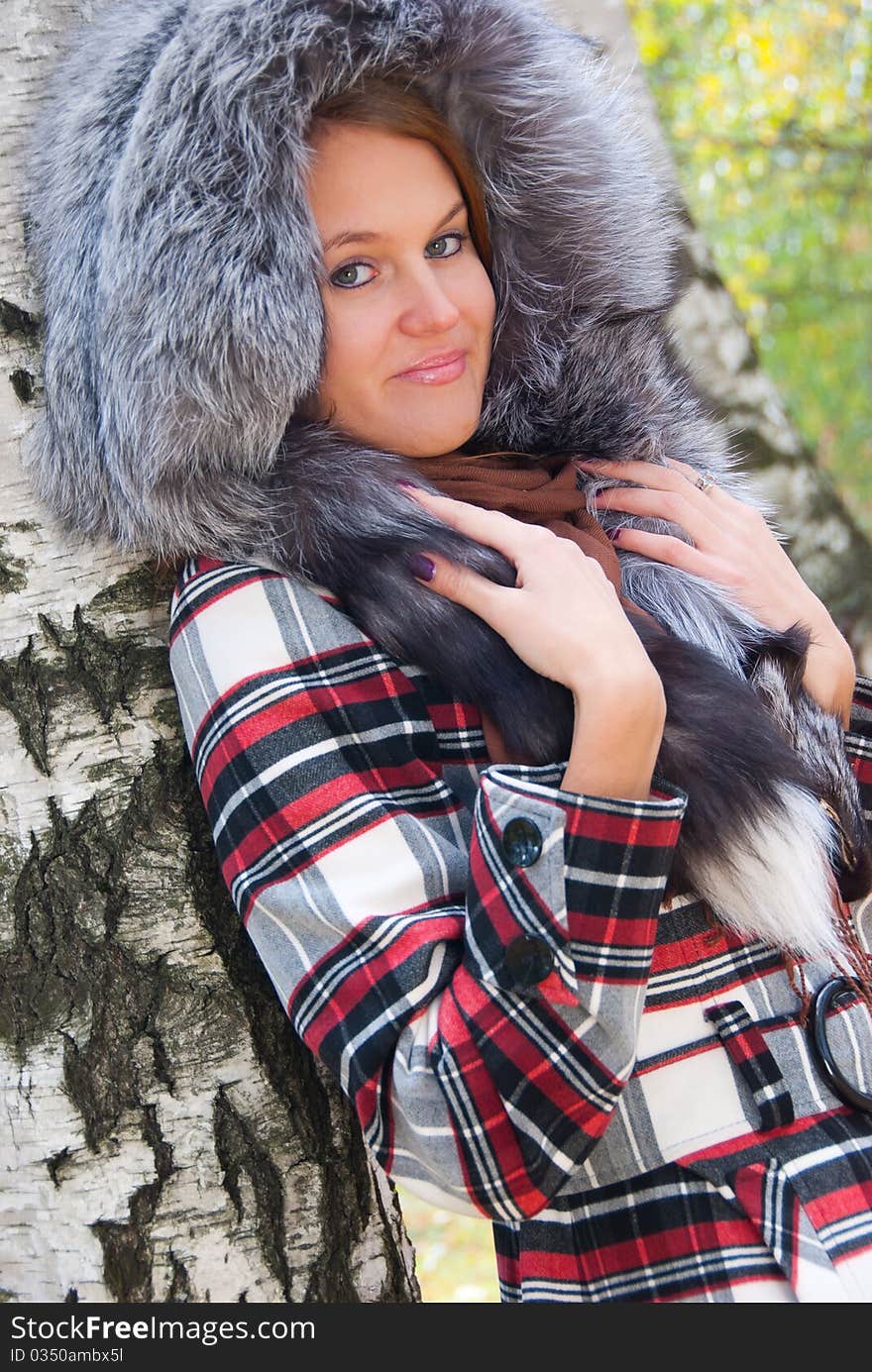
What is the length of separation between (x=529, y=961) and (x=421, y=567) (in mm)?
540

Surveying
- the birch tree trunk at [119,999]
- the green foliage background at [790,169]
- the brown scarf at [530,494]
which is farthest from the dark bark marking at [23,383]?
the green foliage background at [790,169]

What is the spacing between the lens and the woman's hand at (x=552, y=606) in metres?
1.45

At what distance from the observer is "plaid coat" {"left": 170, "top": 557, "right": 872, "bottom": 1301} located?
1364 mm

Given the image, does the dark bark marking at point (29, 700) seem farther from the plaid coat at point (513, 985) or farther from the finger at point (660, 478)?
the finger at point (660, 478)

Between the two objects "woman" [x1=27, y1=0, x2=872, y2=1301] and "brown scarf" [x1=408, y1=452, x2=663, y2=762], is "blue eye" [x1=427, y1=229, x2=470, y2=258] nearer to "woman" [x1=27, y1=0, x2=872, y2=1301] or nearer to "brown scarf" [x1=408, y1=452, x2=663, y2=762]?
"woman" [x1=27, y1=0, x2=872, y2=1301]

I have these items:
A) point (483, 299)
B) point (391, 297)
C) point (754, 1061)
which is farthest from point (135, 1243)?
point (483, 299)

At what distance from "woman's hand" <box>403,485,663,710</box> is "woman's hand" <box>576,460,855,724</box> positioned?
0.35m

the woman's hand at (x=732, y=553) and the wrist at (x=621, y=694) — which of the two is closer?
the wrist at (x=621, y=694)

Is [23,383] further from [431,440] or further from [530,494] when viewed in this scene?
[530,494]

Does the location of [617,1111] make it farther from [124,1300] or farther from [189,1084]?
[124,1300]

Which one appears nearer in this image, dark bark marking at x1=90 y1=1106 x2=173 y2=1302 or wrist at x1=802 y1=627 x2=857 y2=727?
dark bark marking at x1=90 y1=1106 x2=173 y2=1302

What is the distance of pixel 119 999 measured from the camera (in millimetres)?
1666

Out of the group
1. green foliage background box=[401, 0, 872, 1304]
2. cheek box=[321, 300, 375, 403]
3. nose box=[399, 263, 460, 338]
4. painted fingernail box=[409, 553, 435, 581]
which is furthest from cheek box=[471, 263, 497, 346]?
green foliage background box=[401, 0, 872, 1304]

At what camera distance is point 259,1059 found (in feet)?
5.63
